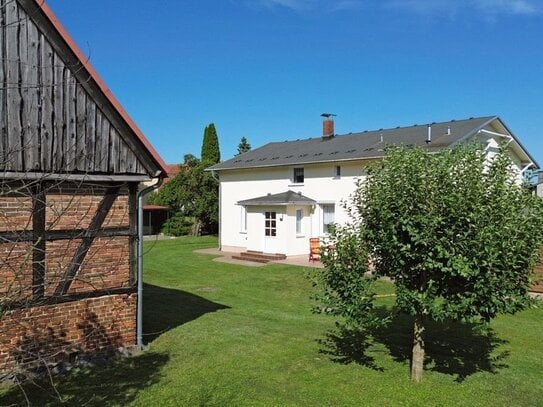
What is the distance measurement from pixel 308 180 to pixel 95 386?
62.0 feet

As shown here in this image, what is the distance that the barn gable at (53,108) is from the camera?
715cm

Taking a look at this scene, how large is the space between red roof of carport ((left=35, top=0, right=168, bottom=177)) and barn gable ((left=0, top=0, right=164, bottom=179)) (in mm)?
16

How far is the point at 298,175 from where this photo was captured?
84.8 feet

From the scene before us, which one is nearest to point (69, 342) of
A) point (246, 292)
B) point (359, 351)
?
point (359, 351)

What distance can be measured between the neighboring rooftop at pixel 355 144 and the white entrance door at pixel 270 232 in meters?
3.05

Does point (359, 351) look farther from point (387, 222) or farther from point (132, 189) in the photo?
point (132, 189)

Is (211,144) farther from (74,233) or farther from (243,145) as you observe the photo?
(74,233)

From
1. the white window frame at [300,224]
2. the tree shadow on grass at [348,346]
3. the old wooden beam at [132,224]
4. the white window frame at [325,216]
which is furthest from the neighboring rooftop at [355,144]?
the old wooden beam at [132,224]

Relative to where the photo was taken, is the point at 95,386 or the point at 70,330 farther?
the point at 70,330

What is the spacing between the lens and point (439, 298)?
6.82m

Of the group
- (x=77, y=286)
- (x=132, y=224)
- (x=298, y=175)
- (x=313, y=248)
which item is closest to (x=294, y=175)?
(x=298, y=175)

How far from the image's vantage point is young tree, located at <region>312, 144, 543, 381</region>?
6.43 m

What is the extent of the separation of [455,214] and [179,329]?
6547 millimetres

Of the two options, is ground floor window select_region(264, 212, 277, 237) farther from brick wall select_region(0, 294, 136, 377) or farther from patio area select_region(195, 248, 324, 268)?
brick wall select_region(0, 294, 136, 377)
